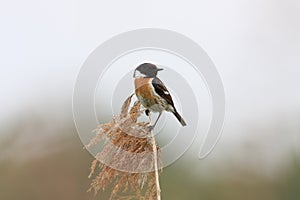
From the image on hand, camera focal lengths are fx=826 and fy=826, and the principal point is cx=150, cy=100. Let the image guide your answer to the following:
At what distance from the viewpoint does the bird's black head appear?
1.42 metres

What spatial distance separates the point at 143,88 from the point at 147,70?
0.03 meters

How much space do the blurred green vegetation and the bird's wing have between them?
3.38 m

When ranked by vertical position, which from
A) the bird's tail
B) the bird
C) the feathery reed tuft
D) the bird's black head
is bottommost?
the feathery reed tuft

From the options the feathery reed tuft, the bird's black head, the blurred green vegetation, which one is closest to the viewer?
the feathery reed tuft

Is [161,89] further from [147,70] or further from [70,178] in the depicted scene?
[70,178]

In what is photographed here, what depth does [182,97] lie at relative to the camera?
56.7 inches

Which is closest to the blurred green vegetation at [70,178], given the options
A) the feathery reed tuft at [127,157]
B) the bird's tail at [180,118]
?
the bird's tail at [180,118]

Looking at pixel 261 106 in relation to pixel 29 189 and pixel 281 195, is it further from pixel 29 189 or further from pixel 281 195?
pixel 29 189

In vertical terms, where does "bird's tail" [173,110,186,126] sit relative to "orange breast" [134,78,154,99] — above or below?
below

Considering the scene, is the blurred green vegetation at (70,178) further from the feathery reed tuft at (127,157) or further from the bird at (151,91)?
the feathery reed tuft at (127,157)

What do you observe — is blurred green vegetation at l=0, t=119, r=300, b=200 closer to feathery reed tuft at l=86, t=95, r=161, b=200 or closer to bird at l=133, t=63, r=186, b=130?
bird at l=133, t=63, r=186, b=130

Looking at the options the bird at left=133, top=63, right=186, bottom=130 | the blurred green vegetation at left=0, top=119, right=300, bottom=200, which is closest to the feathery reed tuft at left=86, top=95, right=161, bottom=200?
the bird at left=133, top=63, right=186, bottom=130

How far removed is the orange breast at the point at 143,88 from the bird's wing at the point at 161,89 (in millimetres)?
12

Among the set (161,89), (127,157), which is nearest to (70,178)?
(161,89)
